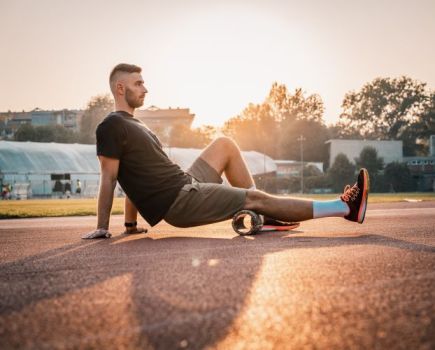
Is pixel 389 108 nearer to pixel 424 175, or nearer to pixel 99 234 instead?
pixel 424 175

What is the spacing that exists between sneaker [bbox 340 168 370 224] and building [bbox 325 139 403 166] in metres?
54.1

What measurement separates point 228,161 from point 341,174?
4441 cm

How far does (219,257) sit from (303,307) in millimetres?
1377

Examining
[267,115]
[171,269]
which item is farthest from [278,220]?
[267,115]

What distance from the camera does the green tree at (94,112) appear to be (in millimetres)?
80375

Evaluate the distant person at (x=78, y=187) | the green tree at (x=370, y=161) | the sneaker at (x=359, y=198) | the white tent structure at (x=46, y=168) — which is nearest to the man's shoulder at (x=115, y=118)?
the sneaker at (x=359, y=198)

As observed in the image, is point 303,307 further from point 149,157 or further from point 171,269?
point 149,157

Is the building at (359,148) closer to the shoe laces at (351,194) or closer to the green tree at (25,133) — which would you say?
the green tree at (25,133)

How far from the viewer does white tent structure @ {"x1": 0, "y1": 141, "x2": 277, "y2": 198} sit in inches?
1315

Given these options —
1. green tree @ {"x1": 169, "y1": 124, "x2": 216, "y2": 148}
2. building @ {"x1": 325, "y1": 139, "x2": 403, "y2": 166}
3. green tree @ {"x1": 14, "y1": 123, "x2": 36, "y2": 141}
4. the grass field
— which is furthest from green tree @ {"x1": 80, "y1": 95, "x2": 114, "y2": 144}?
the grass field

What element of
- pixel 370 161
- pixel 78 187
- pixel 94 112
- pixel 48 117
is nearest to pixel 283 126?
pixel 370 161

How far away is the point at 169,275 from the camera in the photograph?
7.95ft

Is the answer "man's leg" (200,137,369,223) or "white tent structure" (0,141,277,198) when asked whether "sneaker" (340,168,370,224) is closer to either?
"man's leg" (200,137,369,223)

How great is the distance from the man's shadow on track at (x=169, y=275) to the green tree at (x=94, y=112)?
74.5 meters
